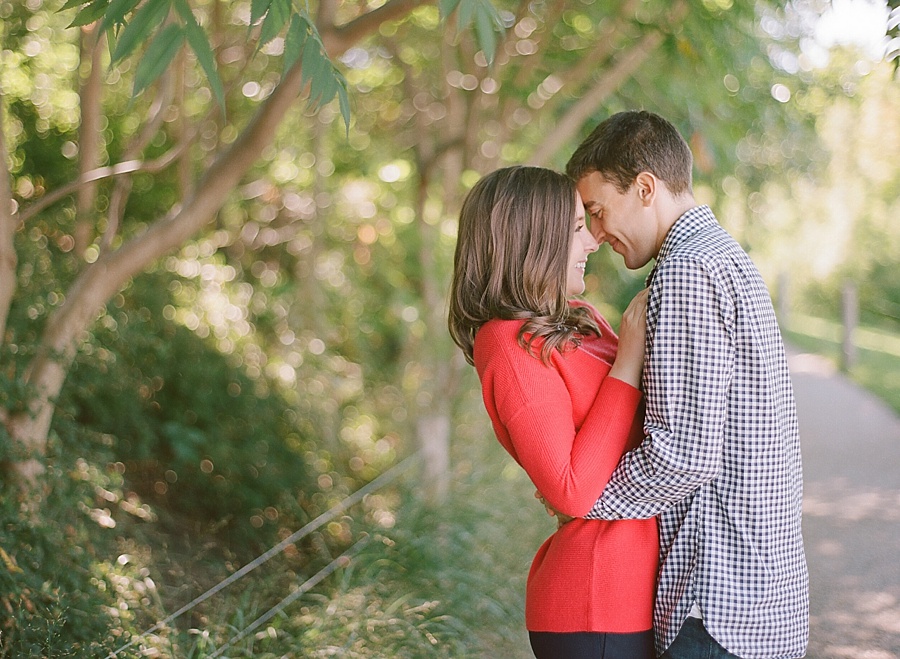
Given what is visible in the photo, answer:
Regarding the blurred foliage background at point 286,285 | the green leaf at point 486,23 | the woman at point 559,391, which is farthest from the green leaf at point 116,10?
the woman at point 559,391

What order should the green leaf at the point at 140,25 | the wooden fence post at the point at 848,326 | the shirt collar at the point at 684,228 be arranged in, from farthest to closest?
the wooden fence post at the point at 848,326 → the shirt collar at the point at 684,228 → the green leaf at the point at 140,25

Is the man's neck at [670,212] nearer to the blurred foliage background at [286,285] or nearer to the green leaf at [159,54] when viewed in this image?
the blurred foliage background at [286,285]

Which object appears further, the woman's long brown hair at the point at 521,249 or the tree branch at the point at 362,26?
the tree branch at the point at 362,26

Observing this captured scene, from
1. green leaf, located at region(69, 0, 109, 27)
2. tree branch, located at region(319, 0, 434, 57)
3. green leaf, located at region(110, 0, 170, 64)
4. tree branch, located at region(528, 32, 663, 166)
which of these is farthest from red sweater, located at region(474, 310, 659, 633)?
tree branch, located at region(528, 32, 663, 166)

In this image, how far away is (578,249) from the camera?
217cm

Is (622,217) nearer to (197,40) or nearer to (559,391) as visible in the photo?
(559,391)

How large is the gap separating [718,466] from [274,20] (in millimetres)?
1339

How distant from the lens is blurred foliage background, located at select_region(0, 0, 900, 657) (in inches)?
136

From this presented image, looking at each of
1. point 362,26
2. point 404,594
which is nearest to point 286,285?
point 404,594

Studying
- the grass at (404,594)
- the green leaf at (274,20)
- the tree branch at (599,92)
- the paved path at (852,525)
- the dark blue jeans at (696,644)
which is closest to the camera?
the green leaf at (274,20)

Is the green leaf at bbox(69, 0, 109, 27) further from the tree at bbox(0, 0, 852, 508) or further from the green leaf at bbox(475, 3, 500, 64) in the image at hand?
the green leaf at bbox(475, 3, 500, 64)

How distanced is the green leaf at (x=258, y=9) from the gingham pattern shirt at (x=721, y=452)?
40.1 inches

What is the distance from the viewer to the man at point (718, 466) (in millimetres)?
1888

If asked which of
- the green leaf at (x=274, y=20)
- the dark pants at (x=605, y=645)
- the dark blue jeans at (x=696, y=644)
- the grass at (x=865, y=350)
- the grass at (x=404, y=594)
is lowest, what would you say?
the grass at (x=865, y=350)
